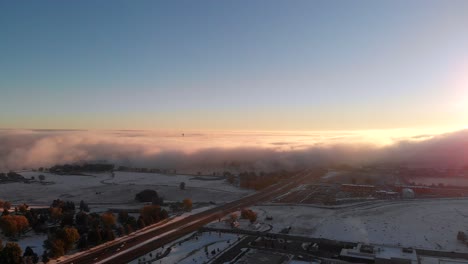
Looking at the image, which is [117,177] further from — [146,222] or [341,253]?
[341,253]

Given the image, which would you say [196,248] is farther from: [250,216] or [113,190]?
[113,190]

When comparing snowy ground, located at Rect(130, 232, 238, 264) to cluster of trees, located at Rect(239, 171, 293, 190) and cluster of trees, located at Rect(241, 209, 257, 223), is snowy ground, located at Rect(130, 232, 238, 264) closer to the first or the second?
cluster of trees, located at Rect(241, 209, 257, 223)

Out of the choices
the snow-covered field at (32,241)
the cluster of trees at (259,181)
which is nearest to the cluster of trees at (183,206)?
the snow-covered field at (32,241)

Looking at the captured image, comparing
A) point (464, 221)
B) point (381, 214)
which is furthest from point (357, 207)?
point (464, 221)

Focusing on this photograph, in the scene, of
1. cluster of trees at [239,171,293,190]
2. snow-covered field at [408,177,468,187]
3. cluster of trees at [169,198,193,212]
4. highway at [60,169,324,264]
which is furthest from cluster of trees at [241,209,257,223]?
snow-covered field at [408,177,468,187]

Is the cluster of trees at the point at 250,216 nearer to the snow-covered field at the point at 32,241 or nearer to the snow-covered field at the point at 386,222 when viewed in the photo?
the snow-covered field at the point at 386,222

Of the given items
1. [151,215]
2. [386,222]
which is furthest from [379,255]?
[151,215]

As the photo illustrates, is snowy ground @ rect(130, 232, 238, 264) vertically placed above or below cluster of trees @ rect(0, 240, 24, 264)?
below
